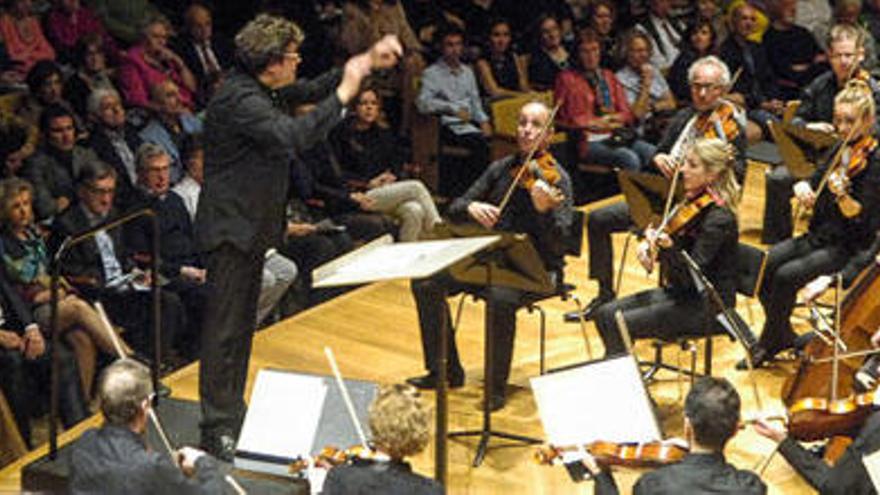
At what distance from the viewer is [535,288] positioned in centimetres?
610

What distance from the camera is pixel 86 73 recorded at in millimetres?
8977

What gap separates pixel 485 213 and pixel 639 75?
3657 millimetres

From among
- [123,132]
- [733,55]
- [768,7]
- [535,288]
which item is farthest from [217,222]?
[768,7]

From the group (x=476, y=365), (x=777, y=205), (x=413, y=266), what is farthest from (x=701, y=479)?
(x=777, y=205)

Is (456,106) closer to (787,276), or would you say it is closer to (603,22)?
(603,22)

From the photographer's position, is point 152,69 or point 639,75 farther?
point 639,75

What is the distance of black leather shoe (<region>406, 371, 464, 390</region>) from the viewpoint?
716 centimetres

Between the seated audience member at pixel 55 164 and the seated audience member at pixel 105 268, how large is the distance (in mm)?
→ 473

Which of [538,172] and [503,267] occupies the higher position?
[538,172]

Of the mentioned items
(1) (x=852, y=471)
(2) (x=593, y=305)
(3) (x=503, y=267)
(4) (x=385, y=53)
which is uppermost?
(4) (x=385, y=53)

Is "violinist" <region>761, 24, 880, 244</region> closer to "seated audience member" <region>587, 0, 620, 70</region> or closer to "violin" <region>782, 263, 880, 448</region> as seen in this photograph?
"seated audience member" <region>587, 0, 620, 70</region>

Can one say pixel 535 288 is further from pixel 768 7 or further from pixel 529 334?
pixel 768 7

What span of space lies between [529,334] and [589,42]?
269 cm

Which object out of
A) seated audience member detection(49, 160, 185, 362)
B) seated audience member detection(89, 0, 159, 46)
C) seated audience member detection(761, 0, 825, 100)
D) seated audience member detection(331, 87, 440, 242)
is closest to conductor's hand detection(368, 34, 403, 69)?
seated audience member detection(49, 160, 185, 362)
